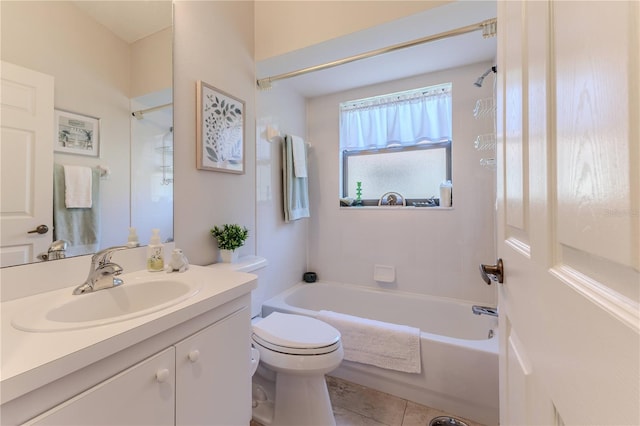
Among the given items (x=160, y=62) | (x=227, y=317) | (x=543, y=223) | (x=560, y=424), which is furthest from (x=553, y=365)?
(x=160, y=62)

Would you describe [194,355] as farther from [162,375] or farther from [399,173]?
[399,173]

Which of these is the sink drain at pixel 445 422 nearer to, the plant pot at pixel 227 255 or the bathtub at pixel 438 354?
the bathtub at pixel 438 354

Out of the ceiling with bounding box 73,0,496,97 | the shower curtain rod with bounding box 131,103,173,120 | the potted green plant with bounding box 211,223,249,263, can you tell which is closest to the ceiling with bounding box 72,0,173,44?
the ceiling with bounding box 73,0,496,97

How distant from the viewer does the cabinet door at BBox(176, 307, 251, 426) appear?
74 cm

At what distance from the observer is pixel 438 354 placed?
4.80ft

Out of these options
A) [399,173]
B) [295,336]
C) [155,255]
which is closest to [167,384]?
[155,255]

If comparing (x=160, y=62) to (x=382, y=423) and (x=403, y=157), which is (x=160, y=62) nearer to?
(x=403, y=157)

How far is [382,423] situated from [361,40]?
2.16m

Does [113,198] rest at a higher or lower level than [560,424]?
higher

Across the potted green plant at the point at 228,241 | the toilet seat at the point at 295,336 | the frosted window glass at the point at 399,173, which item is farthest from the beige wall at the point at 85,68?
the frosted window glass at the point at 399,173

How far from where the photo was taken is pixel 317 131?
2594mm

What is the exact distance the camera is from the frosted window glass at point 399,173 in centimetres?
230

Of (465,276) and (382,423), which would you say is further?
(465,276)

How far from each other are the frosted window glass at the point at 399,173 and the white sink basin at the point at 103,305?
1.91 meters
